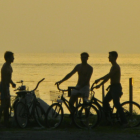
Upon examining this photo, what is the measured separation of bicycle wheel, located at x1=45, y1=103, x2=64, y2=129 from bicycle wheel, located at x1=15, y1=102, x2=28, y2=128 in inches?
20.6

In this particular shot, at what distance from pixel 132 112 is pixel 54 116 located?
5.26ft

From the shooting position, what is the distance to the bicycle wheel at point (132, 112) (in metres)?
11.2

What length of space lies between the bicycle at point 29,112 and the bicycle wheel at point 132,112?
5.64 feet

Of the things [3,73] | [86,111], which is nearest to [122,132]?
[86,111]

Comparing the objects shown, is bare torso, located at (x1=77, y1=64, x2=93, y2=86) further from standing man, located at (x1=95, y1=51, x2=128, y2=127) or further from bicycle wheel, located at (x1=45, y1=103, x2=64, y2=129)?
bicycle wheel, located at (x1=45, y1=103, x2=64, y2=129)

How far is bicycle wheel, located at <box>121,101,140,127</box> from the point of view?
11.2m

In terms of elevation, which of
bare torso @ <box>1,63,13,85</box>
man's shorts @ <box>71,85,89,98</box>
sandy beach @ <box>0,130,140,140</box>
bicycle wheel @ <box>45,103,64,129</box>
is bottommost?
sandy beach @ <box>0,130,140,140</box>

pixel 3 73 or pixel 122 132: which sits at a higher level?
pixel 3 73

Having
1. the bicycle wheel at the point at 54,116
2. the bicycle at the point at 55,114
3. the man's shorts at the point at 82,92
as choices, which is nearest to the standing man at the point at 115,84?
the man's shorts at the point at 82,92

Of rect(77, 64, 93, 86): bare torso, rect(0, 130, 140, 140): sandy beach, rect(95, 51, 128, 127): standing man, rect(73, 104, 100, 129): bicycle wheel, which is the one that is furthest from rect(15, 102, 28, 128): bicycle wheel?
rect(95, 51, 128, 127): standing man

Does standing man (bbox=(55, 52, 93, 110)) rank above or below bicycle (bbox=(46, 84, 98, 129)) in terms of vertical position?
above

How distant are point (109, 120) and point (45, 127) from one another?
4.36 feet

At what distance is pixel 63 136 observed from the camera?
9430 mm

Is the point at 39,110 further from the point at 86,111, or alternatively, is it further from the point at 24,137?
the point at 24,137
